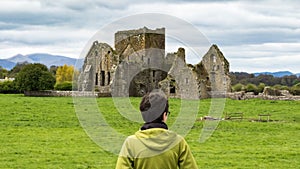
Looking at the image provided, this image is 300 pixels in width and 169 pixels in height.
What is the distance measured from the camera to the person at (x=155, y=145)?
17.8 ft

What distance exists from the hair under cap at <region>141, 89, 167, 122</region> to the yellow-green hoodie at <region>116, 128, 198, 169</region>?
0.13m

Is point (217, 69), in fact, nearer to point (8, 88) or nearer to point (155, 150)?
Result: point (8, 88)

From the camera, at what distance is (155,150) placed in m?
5.45

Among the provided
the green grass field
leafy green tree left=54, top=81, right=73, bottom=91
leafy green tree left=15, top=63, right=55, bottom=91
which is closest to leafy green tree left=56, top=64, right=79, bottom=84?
leafy green tree left=54, top=81, right=73, bottom=91

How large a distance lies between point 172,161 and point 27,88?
200 feet

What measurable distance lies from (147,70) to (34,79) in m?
16.4

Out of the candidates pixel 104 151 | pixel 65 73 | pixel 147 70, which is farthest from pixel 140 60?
pixel 65 73

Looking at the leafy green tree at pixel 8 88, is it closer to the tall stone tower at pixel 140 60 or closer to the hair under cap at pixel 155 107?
the tall stone tower at pixel 140 60

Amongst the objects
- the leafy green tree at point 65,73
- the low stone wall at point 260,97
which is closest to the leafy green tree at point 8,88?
the low stone wall at point 260,97

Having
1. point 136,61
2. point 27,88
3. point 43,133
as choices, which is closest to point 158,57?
point 136,61

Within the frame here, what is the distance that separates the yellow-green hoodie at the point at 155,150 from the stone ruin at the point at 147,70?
5309 centimetres

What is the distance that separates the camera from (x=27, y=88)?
2547 inches

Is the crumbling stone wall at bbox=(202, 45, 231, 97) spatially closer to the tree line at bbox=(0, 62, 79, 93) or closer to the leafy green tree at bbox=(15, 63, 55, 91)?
the tree line at bbox=(0, 62, 79, 93)

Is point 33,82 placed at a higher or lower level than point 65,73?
lower
